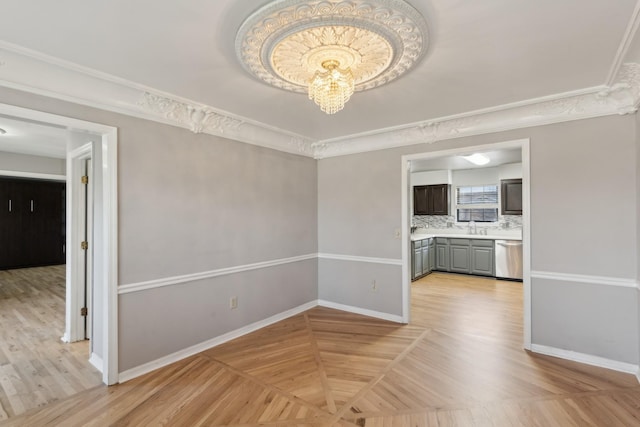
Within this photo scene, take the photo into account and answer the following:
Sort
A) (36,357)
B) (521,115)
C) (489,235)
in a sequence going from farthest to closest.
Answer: (489,235) → (521,115) → (36,357)

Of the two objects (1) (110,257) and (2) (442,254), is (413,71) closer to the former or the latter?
(1) (110,257)

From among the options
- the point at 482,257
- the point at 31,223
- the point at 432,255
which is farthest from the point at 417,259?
the point at 31,223

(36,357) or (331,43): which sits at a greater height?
(331,43)

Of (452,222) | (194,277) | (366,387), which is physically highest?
(452,222)

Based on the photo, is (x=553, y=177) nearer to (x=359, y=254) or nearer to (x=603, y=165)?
(x=603, y=165)

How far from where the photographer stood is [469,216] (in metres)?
7.20

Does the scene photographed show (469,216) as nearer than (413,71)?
No

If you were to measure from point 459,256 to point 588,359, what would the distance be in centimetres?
397

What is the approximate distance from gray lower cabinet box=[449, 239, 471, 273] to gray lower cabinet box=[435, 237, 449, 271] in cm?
8

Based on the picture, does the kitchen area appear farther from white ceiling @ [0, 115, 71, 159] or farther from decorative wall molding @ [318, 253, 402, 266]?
white ceiling @ [0, 115, 71, 159]

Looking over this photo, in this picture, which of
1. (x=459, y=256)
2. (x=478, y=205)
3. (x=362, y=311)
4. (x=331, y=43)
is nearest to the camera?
(x=331, y=43)

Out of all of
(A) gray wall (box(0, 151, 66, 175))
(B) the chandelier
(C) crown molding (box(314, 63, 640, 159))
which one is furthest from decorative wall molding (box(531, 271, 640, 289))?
(A) gray wall (box(0, 151, 66, 175))

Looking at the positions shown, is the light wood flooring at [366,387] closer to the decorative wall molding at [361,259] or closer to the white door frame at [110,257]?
the white door frame at [110,257]

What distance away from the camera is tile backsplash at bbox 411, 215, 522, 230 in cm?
669
